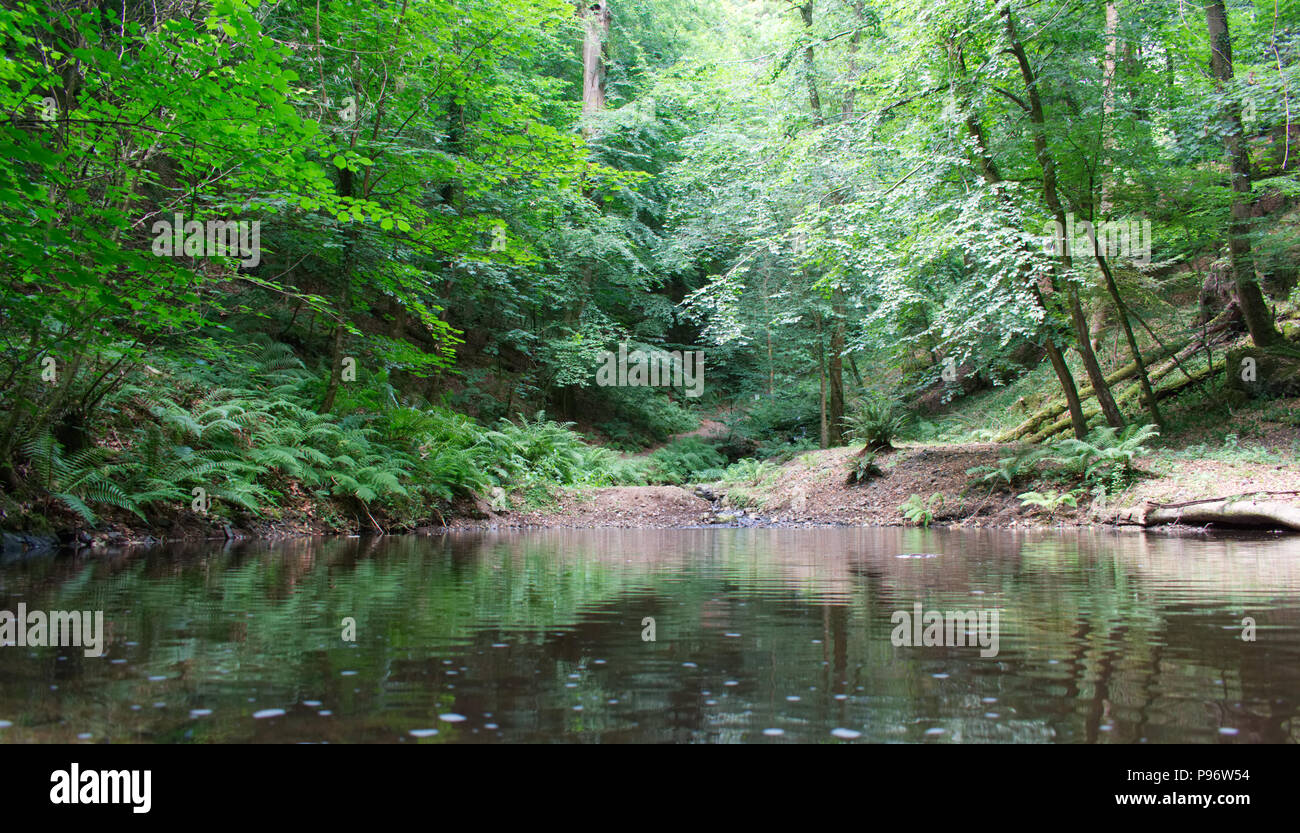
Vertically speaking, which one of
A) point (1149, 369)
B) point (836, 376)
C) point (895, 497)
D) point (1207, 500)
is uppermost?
point (836, 376)

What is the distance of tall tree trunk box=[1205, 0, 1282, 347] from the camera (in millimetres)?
11711

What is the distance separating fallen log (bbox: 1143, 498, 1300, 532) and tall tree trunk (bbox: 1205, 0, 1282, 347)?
5.19 m

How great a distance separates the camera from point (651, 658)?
2820 millimetres

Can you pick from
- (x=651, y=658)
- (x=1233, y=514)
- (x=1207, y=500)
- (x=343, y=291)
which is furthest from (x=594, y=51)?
(x=651, y=658)

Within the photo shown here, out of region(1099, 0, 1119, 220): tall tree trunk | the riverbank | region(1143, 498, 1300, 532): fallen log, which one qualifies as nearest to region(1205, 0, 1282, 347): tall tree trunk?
region(1099, 0, 1119, 220): tall tree trunk

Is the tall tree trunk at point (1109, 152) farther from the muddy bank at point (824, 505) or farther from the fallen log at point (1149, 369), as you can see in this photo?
the muddy bank at point (824, 505)

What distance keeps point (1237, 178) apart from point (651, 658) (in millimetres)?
14457

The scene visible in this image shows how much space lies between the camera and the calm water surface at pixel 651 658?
1968mm

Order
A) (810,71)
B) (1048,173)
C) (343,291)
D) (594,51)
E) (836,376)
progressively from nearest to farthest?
(343,291) < (1048,173) < (810,71) < (836,376) < (594,51)

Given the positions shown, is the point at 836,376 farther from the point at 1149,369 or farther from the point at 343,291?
the point at 343,291

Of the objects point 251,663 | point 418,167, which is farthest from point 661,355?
point 251,663

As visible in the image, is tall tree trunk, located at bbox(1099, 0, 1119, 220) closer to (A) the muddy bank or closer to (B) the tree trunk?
(A) the muddy bank

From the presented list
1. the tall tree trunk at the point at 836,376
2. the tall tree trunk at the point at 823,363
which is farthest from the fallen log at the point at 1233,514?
the tall tree trunk at the point at 823,363

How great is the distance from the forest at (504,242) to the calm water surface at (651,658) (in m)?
→ 3.05
